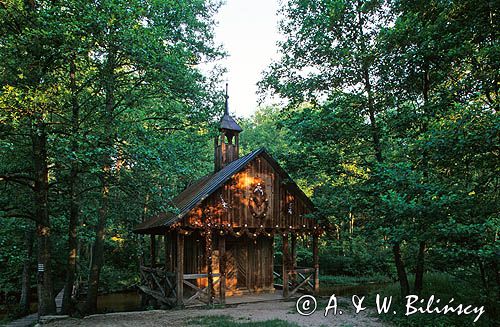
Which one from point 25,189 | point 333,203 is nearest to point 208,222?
point 333,203

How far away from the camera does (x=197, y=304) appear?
43.8ft

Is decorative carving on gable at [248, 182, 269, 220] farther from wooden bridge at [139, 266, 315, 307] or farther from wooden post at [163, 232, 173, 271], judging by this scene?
wooden post at [163, 232, 173, 271]

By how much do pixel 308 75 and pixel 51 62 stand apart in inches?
338

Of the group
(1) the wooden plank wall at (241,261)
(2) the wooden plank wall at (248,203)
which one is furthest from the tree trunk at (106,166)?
(1) the wooden plank wall at (241,261)

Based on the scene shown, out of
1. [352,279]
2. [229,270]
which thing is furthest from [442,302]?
[352,279]

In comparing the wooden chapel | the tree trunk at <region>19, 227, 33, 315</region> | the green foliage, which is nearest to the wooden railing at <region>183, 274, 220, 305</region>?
the wooden chapel

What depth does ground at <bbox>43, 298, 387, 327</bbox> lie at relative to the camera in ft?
33.4

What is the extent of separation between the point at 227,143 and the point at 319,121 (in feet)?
21.7

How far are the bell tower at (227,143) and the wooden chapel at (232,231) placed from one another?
2.3 inches

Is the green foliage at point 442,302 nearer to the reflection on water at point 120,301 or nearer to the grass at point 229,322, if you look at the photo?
the grass at point 229,322

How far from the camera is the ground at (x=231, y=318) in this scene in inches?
400

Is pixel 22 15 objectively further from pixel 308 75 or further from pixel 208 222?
pixel 308 75

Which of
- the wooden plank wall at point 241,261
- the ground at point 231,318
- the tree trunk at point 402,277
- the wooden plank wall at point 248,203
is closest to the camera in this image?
the ground at point 231,318

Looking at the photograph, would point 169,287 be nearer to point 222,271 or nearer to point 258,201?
point 222,271
